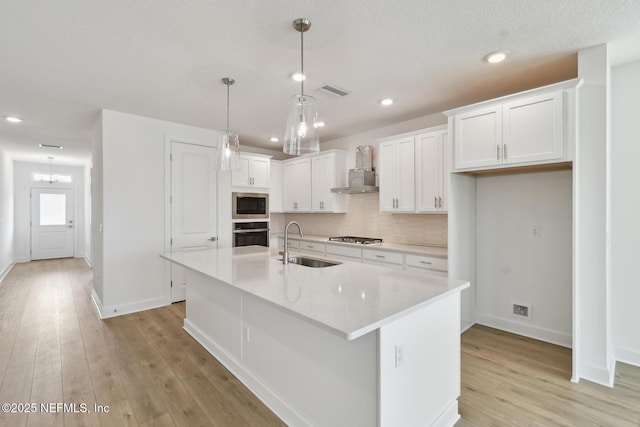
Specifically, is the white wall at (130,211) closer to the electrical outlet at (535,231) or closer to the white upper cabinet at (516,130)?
the white upper cabinet at (516,130)

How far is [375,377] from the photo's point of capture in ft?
4.77

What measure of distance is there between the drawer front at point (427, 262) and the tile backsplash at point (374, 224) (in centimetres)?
57

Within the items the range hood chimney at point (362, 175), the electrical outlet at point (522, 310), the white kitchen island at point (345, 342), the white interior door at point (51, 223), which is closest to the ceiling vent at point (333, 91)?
the range hood chimney at point (362, 175)

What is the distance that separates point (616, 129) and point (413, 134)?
1826 millimetres

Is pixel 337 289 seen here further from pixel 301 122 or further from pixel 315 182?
pixel 315 182

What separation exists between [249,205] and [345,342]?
386cm

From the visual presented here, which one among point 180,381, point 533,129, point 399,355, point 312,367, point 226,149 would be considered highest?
point 533,129

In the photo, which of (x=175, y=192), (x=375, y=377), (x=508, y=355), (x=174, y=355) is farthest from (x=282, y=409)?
(x=175, y=192)

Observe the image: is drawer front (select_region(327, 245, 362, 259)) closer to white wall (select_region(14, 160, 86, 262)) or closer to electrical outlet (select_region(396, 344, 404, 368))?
electrical outlet (select_region(396, 344, 404, 368))

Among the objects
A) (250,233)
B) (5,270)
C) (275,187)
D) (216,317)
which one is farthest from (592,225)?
(5,270)

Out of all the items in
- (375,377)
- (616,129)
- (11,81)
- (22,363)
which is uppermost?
(11,81)

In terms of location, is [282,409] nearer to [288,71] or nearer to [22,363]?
[22,363]

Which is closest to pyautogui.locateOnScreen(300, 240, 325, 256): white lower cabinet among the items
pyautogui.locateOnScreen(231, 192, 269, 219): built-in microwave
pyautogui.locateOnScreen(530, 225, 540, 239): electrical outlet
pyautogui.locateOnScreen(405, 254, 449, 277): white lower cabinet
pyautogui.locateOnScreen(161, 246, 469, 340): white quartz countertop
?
pyautogui.locateOnScreen(231, 192, 269, 219): built-in microwave

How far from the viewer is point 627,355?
264 centimetres
